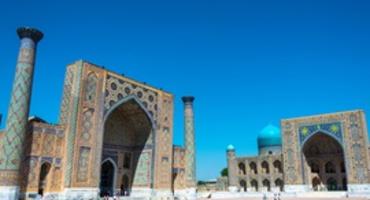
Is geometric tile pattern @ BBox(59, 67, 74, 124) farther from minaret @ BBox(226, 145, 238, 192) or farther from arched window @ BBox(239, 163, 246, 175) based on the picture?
arched window @ BBox(239, 163, 246, 175)

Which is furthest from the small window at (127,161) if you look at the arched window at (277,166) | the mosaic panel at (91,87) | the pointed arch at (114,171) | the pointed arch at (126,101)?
the arched window at (277,166)

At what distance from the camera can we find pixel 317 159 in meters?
Answer: 32.0

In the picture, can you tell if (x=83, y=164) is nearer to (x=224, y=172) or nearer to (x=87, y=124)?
(x=87, y=124)

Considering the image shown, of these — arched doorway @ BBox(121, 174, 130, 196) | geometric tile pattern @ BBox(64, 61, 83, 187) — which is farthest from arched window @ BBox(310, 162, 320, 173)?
geometric tile pattern @ BBox(64, 61, 83, 187)

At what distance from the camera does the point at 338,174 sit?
31.2m

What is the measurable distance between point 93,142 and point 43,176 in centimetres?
281

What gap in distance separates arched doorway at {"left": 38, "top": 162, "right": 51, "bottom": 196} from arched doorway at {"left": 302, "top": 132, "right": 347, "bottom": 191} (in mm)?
21996

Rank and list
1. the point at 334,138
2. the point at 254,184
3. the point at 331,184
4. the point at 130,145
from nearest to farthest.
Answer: the point at 130,145 → the point at 334,138 → the point at 331,184 → the point at 254,184

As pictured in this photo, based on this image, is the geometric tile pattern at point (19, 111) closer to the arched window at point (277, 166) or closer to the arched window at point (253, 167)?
the arched window at point (277, 166)

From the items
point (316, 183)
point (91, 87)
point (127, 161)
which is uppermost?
point (91, 87)

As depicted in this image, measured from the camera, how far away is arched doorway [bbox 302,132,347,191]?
102 feet

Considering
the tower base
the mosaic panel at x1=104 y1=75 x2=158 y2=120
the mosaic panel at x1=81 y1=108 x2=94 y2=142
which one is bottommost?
the tower base

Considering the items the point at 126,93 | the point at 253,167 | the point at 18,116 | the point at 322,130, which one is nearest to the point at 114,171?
the point at 126,93

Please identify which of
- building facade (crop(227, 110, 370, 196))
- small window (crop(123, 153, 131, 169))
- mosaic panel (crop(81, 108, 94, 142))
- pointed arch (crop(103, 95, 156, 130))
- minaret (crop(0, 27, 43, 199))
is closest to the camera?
minaret (crop(0, 27, 43, 199))
